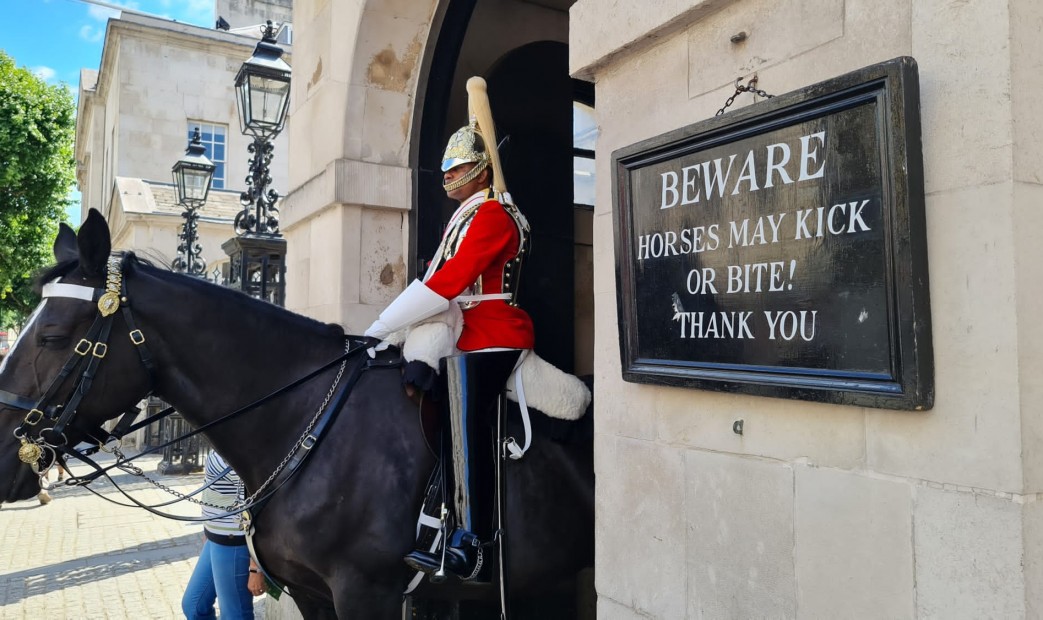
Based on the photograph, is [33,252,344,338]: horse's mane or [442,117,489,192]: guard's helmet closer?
[33,252,344,338]: horse's mane

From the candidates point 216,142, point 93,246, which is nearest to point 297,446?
point 93,246

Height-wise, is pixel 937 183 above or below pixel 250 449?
above

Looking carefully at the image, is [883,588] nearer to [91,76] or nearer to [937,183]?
[937,183]

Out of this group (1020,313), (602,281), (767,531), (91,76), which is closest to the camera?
(1020,313)

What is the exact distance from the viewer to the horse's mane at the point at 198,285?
11.1 feet

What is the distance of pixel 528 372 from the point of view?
147 inches

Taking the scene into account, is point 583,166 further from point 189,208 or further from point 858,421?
point 189,208

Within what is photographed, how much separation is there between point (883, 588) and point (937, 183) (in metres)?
1.03

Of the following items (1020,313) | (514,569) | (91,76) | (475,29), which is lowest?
(514,569)

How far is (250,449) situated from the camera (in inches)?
143

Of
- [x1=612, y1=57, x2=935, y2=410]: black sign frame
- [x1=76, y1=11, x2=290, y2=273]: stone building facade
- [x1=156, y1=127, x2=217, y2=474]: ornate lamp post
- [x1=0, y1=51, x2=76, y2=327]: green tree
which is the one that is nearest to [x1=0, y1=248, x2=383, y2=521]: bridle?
[x1=612, y1=57, x2=935, y2=410]: black sign frame

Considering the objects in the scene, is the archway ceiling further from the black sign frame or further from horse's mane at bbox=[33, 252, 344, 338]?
the black sign frame

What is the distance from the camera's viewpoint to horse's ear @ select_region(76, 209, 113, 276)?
3.38 metres

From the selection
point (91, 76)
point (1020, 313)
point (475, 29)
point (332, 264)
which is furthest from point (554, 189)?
point (91, 76)
